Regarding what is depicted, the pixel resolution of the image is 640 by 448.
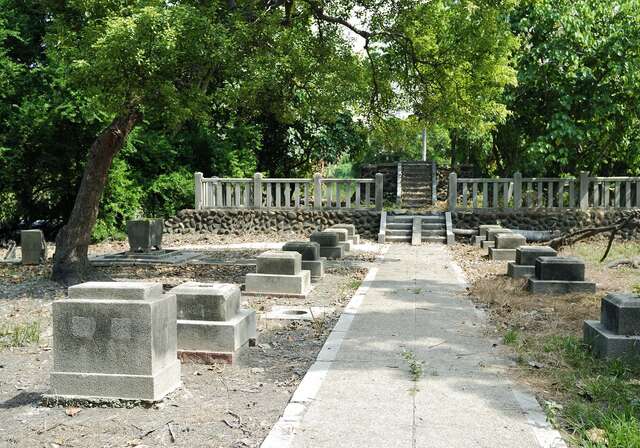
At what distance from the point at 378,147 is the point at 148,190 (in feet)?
67.1

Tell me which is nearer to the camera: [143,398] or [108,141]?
[143,398]

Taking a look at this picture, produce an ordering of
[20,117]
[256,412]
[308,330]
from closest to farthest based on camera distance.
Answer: [256,412] → [308,330] → [20,117]

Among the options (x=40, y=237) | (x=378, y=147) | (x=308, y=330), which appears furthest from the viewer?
(x=378, y=147)

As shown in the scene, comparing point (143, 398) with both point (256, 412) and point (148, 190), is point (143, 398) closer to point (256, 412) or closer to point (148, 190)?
point (256, 412)

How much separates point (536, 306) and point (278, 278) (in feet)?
12.7

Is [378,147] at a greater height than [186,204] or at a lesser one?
greater

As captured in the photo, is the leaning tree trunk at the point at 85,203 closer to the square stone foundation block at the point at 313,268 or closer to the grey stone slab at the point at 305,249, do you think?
the grey stone slab at the point at 305,249

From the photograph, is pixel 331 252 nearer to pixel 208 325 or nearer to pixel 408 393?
pixel 208 325

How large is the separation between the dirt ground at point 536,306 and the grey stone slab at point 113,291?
3291 millimetres

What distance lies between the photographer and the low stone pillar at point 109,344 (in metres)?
4.86

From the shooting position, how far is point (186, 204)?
73.7ft

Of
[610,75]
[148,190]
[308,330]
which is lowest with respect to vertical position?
[308,330]

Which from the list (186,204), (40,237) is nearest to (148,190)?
(186,204)

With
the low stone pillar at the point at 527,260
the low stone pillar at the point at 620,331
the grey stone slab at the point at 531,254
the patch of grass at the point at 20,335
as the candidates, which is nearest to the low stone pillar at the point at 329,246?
the low stone pillar at the point at 527,260
